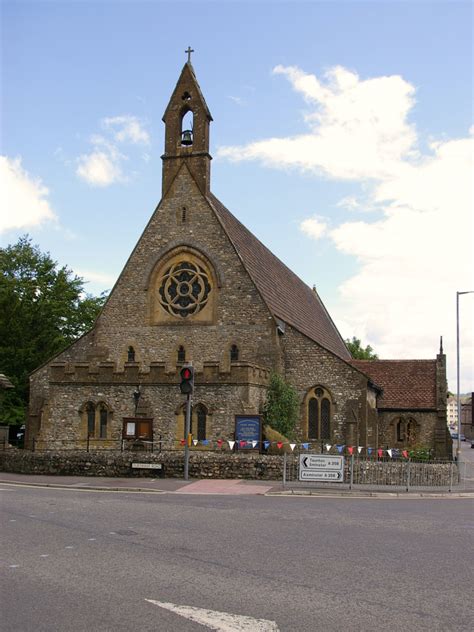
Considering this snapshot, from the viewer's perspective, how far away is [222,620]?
703 centimetres

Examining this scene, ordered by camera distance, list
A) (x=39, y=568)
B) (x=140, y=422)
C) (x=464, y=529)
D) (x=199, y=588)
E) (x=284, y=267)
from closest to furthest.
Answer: (x=199, y=588)
(x=39, y=568)
(x=464, y=529)
(x=140, y=422)
(x=284, y=267)

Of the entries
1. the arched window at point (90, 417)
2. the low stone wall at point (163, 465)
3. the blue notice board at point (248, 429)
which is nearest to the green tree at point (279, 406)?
the blue notice board at point (248, 429)

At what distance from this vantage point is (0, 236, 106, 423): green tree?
4209 cm

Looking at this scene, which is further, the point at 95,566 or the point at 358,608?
the point at 95,566

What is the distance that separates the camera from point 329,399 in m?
32.6

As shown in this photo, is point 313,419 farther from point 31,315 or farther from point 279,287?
point 31,315

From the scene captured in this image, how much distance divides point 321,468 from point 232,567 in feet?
38.6

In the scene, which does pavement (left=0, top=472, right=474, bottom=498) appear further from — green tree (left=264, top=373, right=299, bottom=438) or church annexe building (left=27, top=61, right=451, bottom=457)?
green tree (left=264, top=373, right=299, bottom=438)

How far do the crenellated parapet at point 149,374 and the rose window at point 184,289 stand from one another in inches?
171

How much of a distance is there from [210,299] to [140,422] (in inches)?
305

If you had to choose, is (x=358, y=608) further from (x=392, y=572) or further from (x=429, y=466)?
(x=429, y=466)

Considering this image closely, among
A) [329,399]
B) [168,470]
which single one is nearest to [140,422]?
[168,470]

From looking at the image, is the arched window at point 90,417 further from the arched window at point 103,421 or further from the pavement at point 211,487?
the pavement at point 211,487

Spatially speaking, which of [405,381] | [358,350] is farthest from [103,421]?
[358,350]
